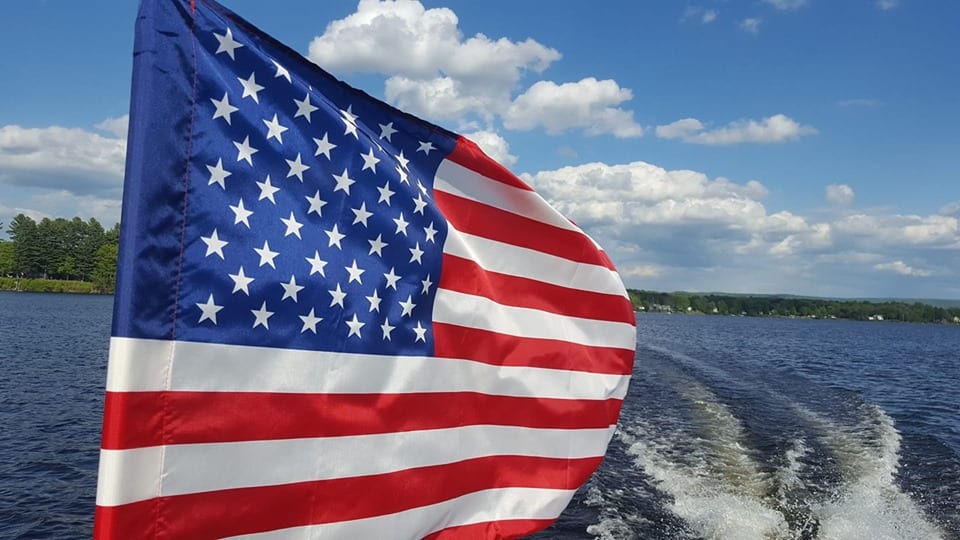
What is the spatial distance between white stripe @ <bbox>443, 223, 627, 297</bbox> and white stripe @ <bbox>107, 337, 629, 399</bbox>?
771 mm

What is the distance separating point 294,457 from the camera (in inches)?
143

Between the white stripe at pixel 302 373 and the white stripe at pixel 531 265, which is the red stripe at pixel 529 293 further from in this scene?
the white stripe at pixel 302 373

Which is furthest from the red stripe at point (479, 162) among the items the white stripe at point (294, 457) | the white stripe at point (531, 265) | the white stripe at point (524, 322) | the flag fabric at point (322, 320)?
the white stripe at point (294, 457)

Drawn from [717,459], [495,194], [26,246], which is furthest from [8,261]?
[495,194]

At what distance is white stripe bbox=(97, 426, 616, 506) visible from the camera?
291cm

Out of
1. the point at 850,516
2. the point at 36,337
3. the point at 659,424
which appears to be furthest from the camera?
the point at 36,337

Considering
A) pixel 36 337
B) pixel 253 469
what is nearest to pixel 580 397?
pixel 253 469

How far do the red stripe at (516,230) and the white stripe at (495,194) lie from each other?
36 mm

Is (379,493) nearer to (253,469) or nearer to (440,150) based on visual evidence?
(253,469)

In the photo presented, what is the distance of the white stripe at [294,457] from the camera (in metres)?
2.91

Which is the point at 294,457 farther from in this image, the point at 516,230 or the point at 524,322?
the point at 516,230

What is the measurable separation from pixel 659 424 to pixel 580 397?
18738 mm

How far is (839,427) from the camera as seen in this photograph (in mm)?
23562

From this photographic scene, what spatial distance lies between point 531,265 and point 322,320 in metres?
2.14
